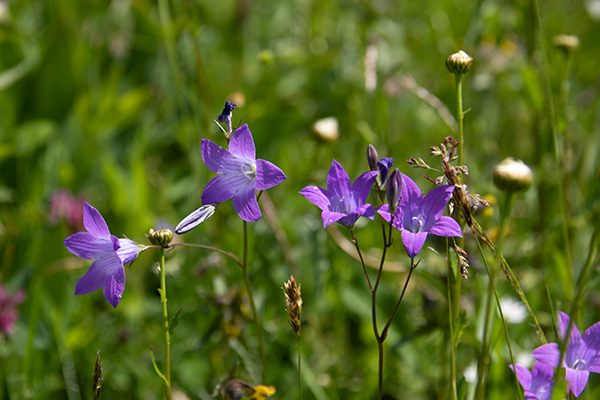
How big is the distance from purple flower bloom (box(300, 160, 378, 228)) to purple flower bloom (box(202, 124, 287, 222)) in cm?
9

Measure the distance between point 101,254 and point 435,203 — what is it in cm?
70

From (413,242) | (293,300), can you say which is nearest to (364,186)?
(413,242)

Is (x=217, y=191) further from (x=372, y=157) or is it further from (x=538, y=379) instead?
(x=538, y=379)

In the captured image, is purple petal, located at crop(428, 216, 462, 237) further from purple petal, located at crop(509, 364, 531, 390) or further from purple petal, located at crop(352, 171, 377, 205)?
purple petal, located at crop(509, 364, 531, 390)

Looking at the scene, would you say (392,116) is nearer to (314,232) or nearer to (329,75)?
(329,75)

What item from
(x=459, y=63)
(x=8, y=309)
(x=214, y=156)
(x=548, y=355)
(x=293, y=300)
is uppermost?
(x=459, y=63)

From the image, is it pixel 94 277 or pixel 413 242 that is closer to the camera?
pixel 413 242

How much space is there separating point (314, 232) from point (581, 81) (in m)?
2.30

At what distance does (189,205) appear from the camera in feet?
8.47

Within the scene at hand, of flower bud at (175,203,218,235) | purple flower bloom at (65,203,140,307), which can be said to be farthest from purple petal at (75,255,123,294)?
flower bud at (175,203,218,235)

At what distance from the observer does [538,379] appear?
1.28 m

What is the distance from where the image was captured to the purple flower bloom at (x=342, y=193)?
3.73 ft

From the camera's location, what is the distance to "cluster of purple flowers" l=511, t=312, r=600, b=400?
1.19 meters

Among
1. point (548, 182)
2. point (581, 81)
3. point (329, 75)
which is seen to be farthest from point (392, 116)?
point (581, 81)
